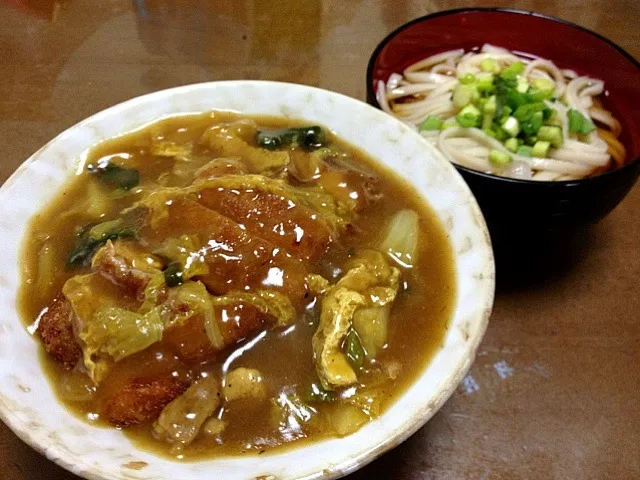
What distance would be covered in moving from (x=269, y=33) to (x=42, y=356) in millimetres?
2486

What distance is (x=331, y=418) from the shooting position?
1.44 meters

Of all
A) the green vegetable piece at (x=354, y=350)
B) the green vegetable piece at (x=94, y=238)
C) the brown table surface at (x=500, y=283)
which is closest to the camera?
the green vegetable piece at (x=354, y=350)

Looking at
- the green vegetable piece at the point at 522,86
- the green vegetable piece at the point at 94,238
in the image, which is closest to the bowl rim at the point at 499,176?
the green vegetable piece at the point at 522,86

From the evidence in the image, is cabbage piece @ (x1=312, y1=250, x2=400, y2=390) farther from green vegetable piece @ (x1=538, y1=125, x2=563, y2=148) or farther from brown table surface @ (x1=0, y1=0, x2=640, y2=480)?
green vegetable piece @ (x1=538, y1=125, x2=563, y2=148)

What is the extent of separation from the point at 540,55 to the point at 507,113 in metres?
0.67

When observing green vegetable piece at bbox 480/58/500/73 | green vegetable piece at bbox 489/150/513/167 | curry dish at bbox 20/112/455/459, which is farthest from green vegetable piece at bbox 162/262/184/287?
green vegetable piece at bbox 480/58/500/73

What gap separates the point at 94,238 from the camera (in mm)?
1763

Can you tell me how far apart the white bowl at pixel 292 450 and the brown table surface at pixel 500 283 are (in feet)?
1.57

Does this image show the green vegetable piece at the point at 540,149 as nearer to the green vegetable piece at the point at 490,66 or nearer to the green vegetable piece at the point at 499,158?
the green vegetable piece at the point at 499,158

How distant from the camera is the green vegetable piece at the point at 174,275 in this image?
5.08 ft

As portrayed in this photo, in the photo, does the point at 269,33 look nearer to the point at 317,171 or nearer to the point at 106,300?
the point at 317,171

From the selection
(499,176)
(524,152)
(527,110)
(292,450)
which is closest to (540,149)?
(524,152)

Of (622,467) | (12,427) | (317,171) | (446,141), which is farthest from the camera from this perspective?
(446,141)

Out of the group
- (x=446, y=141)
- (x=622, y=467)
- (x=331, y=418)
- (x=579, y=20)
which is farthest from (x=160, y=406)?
(x=579, y=20)
